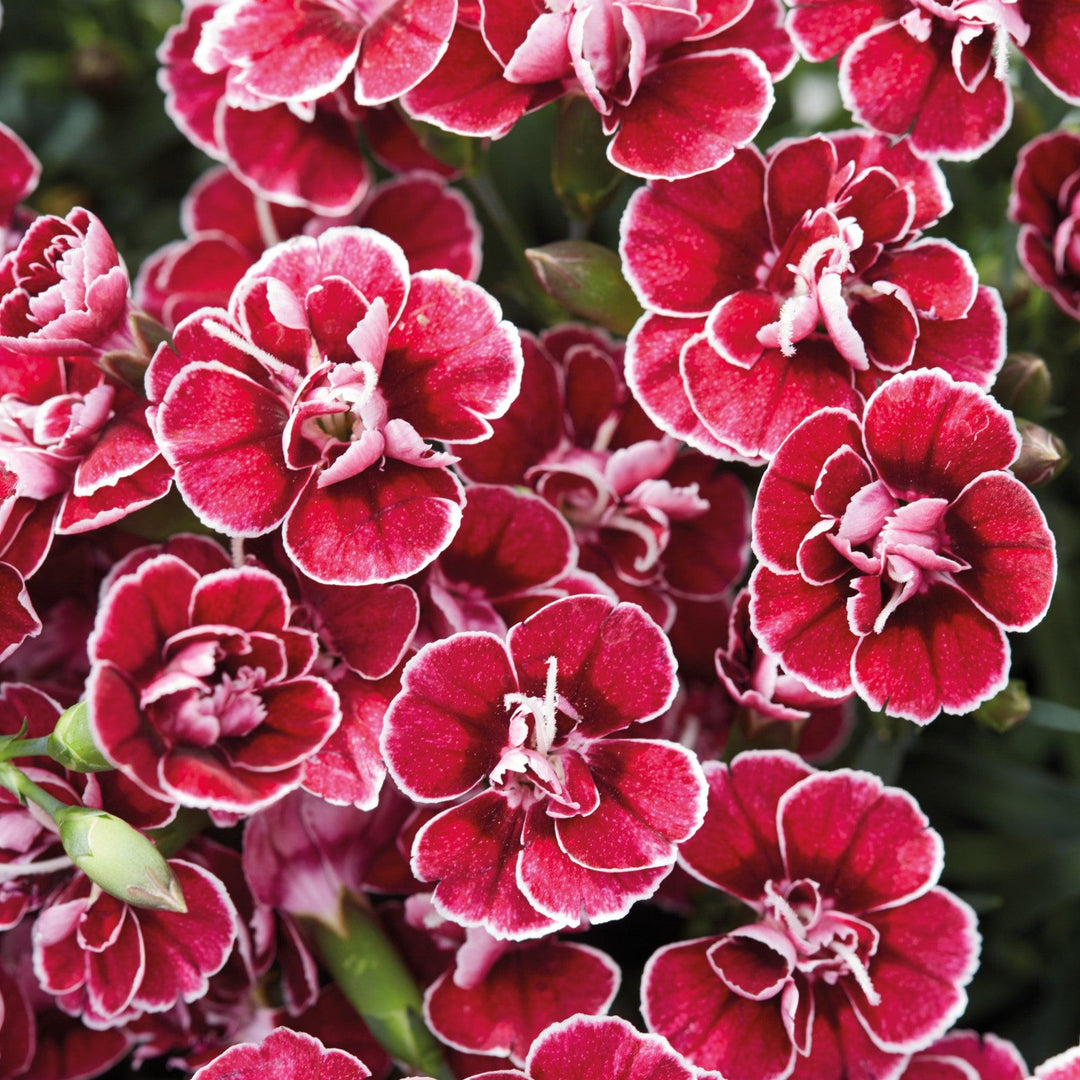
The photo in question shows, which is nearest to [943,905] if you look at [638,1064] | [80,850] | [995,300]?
[638,1064]

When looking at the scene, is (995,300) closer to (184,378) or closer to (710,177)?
(710,177)

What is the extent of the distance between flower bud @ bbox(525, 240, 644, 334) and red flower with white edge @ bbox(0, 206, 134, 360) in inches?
10.5

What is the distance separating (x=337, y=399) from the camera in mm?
753

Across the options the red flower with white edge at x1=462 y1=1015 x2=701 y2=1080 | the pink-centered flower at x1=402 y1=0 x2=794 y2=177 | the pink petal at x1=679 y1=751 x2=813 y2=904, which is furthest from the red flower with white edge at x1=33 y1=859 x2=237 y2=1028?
the pink-centered flower at x1=402 y1=0 x2=794 y2=177

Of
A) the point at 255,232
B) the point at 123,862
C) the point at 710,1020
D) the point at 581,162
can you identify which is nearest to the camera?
the point at 123,862

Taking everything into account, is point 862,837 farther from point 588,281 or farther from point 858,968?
point 588,281

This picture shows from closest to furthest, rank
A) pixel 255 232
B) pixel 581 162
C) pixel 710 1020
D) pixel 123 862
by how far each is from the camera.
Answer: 1. pixel 123 862
2. pixel 710 1020
3. pixel 581 162
4. pixel 255 232

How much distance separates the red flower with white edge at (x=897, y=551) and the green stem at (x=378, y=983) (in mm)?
328

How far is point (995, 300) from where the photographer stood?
2.77 ft

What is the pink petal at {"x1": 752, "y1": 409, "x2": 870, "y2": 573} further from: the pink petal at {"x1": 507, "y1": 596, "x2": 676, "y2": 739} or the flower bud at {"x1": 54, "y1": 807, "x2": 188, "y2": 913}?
the flower bud at {"x1": 54, "y1": 807, "x2": 188, "y2": 913}

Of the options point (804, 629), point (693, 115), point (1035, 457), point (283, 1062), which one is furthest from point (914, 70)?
point (283, 1062)

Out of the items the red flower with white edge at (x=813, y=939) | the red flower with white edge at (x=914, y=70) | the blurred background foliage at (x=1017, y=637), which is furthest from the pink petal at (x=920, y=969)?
the red flower with white edge at (x=914, y=70)

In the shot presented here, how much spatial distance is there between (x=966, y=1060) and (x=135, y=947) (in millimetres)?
528

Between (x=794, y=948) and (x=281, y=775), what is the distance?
327mm
